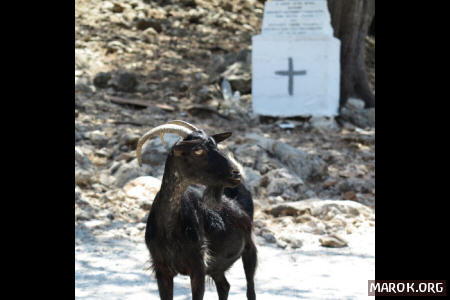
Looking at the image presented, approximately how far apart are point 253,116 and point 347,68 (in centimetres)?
273

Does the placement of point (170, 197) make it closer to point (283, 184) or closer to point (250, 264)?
point (250, 264)

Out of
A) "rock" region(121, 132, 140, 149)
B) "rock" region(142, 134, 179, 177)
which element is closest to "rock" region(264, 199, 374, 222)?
"rock" region(142, 134, 179, 177)

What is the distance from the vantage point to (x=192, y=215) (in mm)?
3904

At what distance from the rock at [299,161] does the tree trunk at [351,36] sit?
416 cm

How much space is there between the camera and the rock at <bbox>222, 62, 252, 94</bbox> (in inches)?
561

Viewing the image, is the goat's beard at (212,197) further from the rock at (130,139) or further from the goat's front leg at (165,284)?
the rock at (130,139)

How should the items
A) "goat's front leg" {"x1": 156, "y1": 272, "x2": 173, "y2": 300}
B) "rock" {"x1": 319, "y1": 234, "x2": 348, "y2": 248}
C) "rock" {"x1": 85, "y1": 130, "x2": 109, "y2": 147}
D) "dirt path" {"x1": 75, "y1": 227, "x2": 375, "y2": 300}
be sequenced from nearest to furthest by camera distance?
1. "goat's front leg" {"x1": 156, "y1": 272, "x2": 173, "y2": 300}
2. "dirt path" {"x1": 75, "y1": 227, "x2": 375, "y2": 300}
3. "rock" {"x1": 319, "y1": 234, "x2": 348, "y2": 248}
4. "rock" {"x1": 85, "y1": 130, "x2": 109, "y2": 147}

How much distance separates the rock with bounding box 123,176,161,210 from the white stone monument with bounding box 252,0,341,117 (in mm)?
4998

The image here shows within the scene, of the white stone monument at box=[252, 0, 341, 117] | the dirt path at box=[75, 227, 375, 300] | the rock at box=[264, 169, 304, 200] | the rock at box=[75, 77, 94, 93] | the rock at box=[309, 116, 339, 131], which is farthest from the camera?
the rock at box=[75, 77, 94, 93]

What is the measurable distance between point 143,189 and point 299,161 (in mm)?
2893

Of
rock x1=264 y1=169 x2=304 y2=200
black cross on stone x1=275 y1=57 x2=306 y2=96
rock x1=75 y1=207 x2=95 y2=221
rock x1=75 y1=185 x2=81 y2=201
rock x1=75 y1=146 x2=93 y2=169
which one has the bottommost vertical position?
rock x1=264 y1=169 x2=304 y2=200

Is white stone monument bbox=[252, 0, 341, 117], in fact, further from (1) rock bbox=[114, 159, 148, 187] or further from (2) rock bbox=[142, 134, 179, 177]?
(1) rock bbox=[114, 159, 148, 187]

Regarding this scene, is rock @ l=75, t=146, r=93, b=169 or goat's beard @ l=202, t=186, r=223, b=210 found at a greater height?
goat's beard @ l=202, t=186, r=223, b=210
